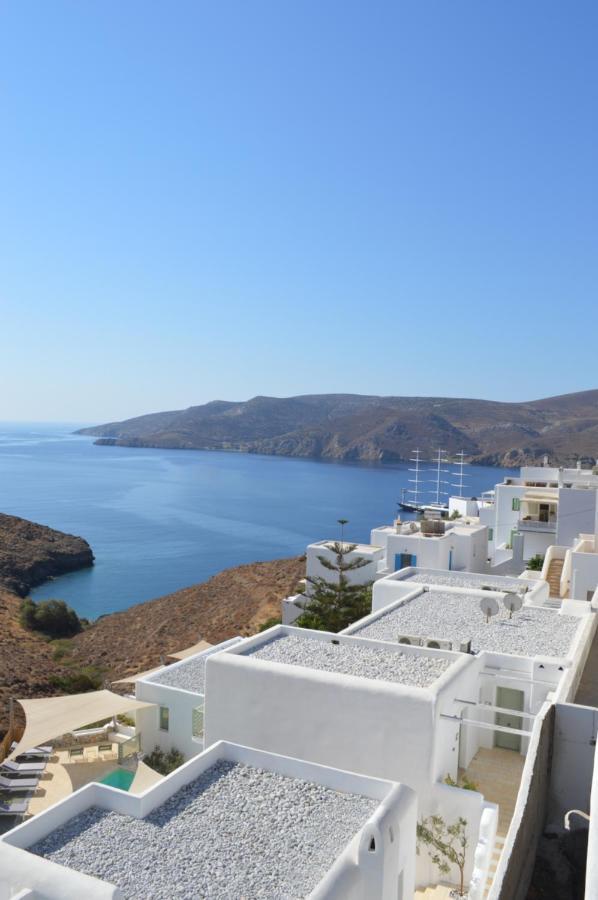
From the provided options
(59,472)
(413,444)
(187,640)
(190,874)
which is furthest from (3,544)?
(413,444)

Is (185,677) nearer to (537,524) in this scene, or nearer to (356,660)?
(356,660)

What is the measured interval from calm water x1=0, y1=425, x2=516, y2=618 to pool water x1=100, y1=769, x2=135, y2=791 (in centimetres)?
3464

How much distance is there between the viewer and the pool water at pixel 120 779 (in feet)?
38.3

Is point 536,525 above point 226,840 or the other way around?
above

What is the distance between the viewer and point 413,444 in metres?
159

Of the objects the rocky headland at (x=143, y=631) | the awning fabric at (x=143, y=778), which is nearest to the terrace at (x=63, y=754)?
the awning fabric at (x=143, y=778)

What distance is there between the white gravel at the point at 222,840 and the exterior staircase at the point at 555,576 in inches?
555

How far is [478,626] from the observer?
12.2m

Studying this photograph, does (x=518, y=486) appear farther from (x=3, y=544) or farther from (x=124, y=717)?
(x=3, y=544)

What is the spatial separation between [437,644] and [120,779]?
5893 millimetres

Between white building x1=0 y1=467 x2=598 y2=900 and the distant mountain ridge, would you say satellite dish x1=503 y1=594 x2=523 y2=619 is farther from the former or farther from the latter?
the distant mountain ridge

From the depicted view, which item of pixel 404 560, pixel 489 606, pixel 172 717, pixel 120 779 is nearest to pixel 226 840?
pixel 120 779

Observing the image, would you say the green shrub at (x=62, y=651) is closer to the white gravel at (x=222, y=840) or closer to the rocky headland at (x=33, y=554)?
the rocky headland at (x=33, y=554)

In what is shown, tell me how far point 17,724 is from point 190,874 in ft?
46.7
